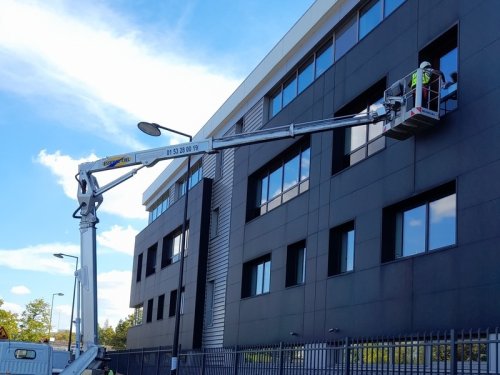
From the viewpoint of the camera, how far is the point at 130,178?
1762 centimetres

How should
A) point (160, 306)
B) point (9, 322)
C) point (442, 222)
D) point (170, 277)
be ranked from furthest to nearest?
point (9, 322)
point (160, 306)
point (170, 277)
point (442, 222)

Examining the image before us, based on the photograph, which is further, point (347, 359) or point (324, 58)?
point (324, 58)

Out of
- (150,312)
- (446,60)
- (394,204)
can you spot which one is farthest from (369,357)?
(150,312)

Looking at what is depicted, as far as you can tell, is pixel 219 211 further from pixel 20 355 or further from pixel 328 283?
pixel 20 355

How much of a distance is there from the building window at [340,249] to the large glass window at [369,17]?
19.1 feet

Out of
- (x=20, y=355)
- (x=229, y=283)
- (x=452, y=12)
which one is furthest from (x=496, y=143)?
(x=229, y=283)

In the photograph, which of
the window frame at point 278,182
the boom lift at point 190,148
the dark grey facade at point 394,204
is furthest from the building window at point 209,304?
the boom lift at point 190,148

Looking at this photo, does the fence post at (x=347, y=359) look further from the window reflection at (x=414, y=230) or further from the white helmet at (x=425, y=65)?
the white helmet at (x=425, y=65)

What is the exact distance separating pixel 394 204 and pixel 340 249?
3576 millimetres

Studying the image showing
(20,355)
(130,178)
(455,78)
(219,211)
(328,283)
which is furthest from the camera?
(219,211)

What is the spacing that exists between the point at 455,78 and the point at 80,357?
1072 cm

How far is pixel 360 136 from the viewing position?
19781mm

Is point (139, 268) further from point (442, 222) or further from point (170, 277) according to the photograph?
point (442, 222)

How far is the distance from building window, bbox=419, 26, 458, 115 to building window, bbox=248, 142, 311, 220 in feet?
22.6
